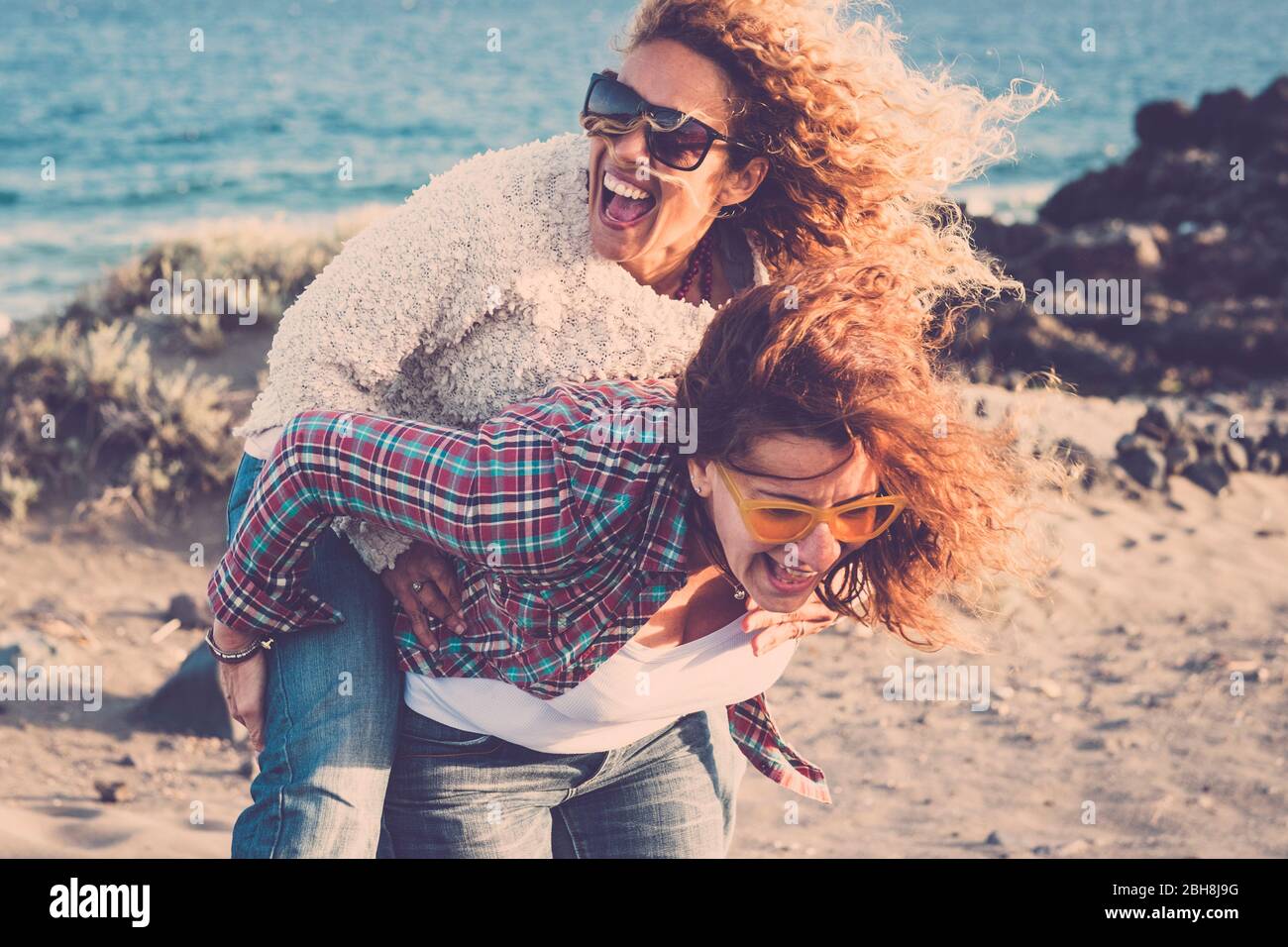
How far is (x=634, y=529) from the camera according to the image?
210 centimetres

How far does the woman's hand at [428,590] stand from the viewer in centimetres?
227

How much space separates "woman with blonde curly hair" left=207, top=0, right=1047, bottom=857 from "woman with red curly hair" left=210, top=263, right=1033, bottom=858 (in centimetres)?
9

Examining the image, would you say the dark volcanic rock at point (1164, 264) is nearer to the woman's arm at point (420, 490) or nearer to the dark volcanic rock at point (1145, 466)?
the dark volcanic rock at point (1145, 466)

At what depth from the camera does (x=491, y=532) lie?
2.00m

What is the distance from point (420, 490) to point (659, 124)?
0.92 meters

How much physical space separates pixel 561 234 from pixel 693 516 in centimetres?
70

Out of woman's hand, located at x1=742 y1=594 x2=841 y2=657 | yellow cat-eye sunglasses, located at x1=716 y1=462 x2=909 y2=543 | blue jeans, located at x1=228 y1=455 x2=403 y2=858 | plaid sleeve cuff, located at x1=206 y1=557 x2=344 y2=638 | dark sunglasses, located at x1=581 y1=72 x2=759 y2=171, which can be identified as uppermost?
dark sunglasses, located at x1=581 y1=72 x2=759 y2=171

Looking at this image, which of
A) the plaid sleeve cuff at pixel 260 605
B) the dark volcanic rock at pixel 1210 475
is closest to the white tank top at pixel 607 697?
the plaid sleeve cuff at pixel 260 605

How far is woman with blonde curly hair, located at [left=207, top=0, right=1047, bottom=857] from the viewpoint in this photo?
2.26 meters

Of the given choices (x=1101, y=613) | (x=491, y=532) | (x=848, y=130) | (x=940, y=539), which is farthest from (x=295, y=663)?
(x=1101, y=613)

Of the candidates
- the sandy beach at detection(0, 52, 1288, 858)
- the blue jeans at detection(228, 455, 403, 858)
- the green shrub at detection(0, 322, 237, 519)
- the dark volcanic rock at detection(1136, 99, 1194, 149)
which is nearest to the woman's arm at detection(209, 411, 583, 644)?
the blue jeans at detection(228, 455, 403, 858)

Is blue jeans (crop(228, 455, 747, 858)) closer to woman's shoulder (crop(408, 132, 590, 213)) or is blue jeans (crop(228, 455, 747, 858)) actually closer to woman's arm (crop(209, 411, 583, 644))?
woman's arm (crop(209, 411, 583, 644))

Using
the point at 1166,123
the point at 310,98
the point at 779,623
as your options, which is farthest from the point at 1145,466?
the point at 310,98

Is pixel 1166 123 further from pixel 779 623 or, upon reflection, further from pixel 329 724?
pixel 329 724
